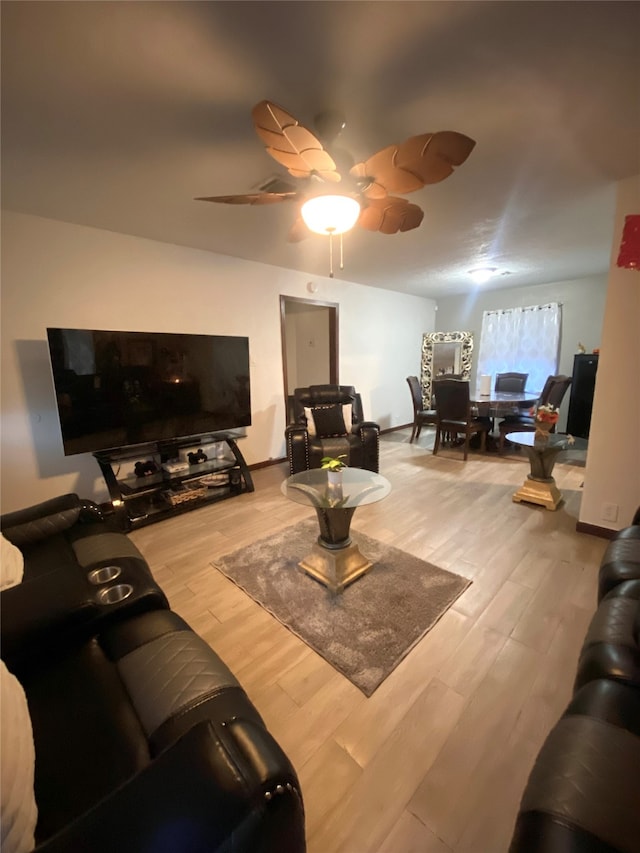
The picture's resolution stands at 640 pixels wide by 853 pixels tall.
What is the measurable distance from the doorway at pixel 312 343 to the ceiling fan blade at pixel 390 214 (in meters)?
2.76

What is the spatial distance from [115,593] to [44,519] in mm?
839

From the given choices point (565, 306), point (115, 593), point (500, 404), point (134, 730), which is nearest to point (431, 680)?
point (134, 730)

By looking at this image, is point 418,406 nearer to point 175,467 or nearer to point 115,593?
point 175,467

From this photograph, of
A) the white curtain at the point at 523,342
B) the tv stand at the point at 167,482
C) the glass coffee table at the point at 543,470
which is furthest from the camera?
the white curtain at the point at 523,342

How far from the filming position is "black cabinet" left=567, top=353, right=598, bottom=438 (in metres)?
4.42

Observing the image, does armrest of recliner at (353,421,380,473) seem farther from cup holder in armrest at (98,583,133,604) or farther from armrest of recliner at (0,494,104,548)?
cup holder in armrest at (98,583,133,604)

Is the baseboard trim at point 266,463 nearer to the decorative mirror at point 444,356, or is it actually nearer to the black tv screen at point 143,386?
the black tv screen at point 143,386

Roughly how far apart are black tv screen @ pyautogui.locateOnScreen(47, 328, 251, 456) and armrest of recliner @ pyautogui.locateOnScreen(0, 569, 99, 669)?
1.75 metres

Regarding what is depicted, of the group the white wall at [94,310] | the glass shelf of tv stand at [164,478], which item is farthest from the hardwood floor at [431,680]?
the white wall at [94,310]

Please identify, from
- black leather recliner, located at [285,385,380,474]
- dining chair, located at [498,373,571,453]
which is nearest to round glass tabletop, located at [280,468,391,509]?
black leather recliner, located at [285,385,380,474]

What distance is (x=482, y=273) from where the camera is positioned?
445 centimetres

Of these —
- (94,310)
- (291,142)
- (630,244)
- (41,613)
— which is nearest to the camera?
(41,613)

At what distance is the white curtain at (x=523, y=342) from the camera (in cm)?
534

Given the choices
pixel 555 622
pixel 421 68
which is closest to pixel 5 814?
pixel 555 622
